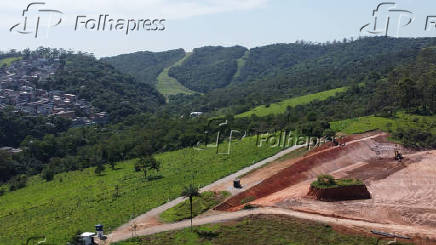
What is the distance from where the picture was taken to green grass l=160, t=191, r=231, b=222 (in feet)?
122

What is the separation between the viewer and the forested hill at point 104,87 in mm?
140500

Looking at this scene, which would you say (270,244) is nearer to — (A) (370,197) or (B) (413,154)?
(A) (370,197)

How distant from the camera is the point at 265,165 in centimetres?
5406

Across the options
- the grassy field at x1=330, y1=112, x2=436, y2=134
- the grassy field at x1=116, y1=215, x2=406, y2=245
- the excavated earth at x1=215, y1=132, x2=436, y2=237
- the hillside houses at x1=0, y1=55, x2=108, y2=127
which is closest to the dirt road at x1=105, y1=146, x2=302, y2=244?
the excavated earth at x1=215, y1=132, x2=436, y2=237

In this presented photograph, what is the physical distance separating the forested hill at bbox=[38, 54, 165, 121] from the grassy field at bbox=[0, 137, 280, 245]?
64.9 meters

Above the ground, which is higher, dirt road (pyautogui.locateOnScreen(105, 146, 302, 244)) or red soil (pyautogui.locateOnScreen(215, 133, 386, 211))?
red soil (pyautogui.locateOnScreen(215, 133, 386, 211))

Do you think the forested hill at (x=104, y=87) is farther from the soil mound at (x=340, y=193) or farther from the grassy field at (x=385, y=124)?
the soil mound at (x=340, y=193)

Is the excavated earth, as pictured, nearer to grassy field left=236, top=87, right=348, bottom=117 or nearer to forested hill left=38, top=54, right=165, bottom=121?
grassy field left=236, top=87, right=348, bottom=117

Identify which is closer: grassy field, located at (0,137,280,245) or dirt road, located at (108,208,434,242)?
dirt road, located at (108,208,434,242)

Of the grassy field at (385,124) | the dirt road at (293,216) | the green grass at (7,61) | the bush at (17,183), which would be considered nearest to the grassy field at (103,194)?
the bush at (17,183)

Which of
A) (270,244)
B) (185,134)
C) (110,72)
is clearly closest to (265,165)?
(270,244)

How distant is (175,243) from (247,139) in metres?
45.2

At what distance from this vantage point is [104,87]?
509 feet

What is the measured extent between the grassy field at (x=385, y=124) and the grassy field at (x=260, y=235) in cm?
3482
